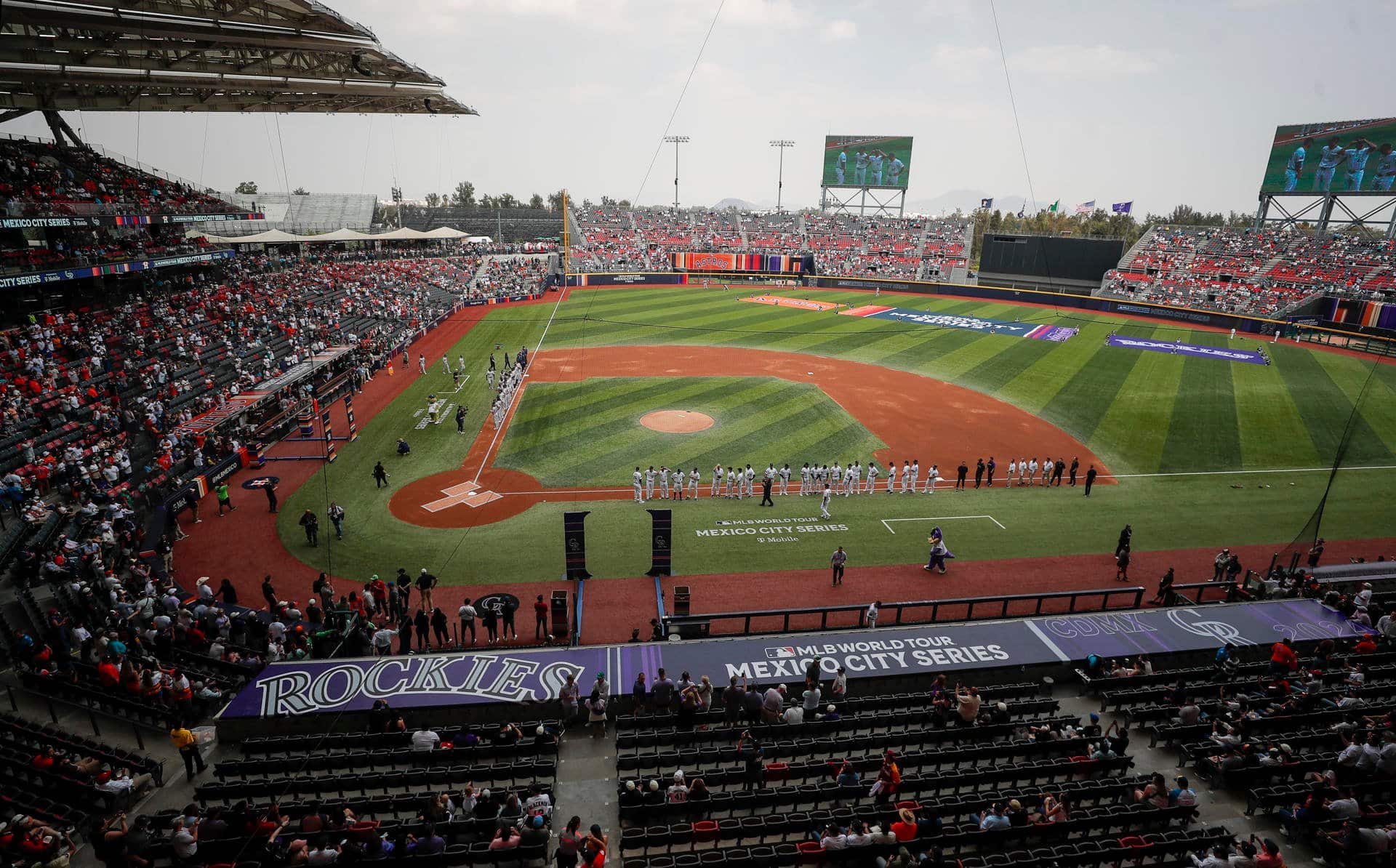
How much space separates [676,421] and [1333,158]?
203ft

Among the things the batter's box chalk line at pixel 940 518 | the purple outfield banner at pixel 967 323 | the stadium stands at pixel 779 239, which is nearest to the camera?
the batter's box chalk line at pixel 940 518

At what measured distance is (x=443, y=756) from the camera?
10383mm

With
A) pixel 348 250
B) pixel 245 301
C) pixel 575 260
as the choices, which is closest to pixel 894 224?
pixel 575 260

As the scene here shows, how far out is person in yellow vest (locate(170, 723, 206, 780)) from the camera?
993 centimetres

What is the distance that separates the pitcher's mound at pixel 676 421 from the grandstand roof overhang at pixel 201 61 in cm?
1639

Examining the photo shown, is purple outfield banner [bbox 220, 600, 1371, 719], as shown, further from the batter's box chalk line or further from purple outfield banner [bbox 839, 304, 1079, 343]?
purple outfield banner [bbox 839, 304, 1079, 343]

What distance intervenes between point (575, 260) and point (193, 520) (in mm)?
59938

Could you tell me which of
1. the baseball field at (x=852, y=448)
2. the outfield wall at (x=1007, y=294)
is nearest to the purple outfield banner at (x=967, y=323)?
the baseball field at (x=852, y=448)

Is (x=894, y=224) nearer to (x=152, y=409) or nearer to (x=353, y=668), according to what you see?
(x=152, y=409)

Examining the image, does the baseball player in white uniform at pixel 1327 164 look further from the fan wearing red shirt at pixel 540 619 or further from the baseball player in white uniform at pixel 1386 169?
the fan wearing red shirt at pixel 540 619

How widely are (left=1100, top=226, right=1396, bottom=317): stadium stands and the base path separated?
118ft

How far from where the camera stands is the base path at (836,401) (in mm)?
22281

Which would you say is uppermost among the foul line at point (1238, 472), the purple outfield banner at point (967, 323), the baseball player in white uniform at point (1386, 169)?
the baseball player in white uniform at point (1386, 169)

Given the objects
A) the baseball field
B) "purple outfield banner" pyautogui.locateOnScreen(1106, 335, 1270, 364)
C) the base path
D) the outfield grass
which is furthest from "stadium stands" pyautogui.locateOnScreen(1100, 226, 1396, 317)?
the outfield grass
